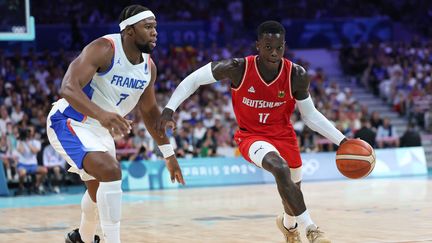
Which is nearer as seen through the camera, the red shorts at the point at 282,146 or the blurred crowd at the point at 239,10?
the red shorts at the point at 282,146

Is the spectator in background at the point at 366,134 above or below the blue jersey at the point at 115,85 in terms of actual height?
below

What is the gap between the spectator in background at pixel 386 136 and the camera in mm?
21484

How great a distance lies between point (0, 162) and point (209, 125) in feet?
19.0

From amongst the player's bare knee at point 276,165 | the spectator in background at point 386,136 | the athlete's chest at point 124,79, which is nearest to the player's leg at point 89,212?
the athlete's chest at point 124,79

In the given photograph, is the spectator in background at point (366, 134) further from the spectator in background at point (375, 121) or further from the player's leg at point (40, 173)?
the player's leg at point (40, 173)

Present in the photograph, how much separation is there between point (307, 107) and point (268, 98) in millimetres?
430

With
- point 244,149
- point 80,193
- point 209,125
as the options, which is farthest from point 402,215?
point 209,125

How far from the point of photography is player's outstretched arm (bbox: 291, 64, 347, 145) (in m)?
7.56

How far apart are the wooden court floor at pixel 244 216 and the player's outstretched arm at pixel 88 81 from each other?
2.58 metres

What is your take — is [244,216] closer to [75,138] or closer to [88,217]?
[88,217]

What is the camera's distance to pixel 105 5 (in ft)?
87.3

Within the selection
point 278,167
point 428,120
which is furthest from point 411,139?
point 278,167

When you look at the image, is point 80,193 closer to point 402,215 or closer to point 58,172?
point 58,172

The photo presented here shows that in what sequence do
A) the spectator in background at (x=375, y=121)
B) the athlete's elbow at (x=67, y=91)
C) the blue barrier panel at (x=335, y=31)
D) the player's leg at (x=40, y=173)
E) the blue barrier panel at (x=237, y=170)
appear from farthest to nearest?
the blue barrier panel at (x=335, y=31) < the spectator in background at (x=375, y=121) < the blue barrier panel at (x=237, y=170) < the player's leg at (x=40, y=173) < the athlete's elbow at (x=67, y=91)
